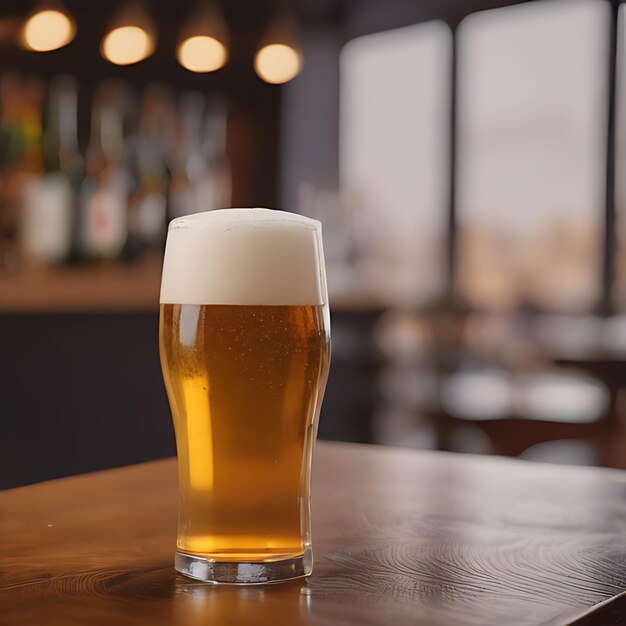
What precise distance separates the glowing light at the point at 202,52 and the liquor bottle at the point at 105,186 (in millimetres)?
601

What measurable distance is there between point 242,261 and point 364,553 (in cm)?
23

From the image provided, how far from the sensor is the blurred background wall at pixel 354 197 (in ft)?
10.6

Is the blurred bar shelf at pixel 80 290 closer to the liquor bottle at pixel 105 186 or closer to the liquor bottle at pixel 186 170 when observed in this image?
the liquor bottle at pixel 105 186

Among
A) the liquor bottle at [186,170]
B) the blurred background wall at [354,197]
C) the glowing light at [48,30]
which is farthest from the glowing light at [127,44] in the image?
the liquor bottle at [186,170]

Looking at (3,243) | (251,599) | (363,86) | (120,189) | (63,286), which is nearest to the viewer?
(251,599)

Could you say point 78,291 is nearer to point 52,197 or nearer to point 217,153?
point 52,197

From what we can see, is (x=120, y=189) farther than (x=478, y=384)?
No

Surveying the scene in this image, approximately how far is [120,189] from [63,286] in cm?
77

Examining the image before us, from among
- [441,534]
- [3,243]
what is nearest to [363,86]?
[3,243]

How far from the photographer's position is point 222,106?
16.0 feet

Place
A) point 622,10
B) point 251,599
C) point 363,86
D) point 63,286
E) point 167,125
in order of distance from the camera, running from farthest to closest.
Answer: point 363,86 → point 622,10 → point 167,125 → point 63,286 → point 251,599

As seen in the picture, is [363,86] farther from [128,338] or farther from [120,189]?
[128,338]

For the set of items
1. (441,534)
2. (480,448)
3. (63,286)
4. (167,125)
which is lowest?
(480,448)

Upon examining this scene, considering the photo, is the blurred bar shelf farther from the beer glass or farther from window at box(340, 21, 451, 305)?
A: window at box(340, 21, 451, 305)
